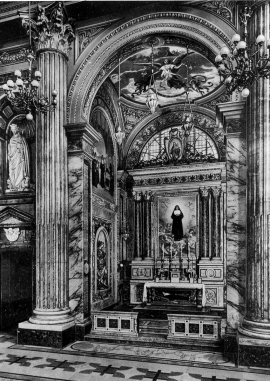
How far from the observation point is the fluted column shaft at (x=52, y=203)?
26.8 feet

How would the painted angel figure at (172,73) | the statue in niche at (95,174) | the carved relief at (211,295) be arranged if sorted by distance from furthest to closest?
the carved relief at (211,295)
the painted angel figure at (172,73)
the statue in niche at (95,174)

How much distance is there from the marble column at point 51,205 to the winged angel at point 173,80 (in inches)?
115

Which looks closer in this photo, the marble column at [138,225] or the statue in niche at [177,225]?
the statue in niche at [177,225]

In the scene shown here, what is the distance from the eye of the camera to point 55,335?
7.81 metres

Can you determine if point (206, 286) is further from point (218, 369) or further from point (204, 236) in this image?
point (218, 369)

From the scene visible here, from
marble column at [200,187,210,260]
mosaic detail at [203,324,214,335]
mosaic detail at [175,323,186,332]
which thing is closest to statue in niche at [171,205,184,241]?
marble column at [200,187,210,260]

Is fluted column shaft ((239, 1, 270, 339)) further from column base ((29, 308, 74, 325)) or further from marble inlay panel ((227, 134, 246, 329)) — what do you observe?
column base ((29, 308, 74, 325))

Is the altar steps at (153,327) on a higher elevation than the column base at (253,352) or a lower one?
lower

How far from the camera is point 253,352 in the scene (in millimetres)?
6496

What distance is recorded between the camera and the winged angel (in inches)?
431

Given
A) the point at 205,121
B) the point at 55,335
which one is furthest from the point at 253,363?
the point at 205,121

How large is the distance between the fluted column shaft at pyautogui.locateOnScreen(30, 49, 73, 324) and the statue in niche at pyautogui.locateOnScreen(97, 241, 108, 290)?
87.2 inches

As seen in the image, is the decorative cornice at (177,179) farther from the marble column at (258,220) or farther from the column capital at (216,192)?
the marble column at (258,220)

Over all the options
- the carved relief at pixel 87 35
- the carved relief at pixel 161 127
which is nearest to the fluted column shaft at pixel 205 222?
the carved relief at pixel 161 127
